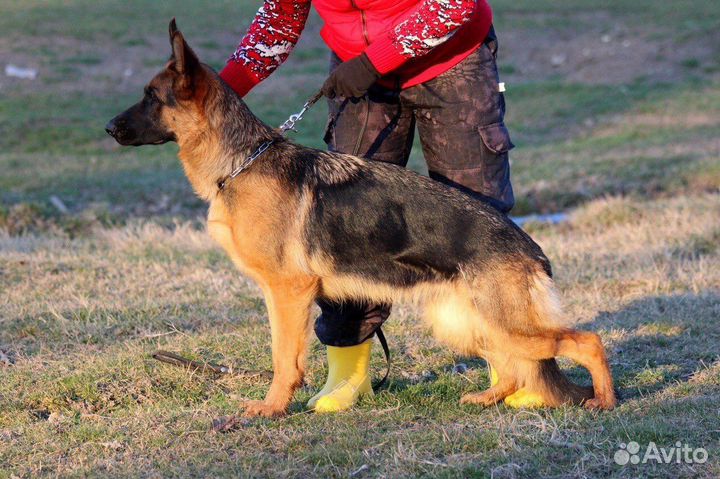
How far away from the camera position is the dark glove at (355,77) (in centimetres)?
446

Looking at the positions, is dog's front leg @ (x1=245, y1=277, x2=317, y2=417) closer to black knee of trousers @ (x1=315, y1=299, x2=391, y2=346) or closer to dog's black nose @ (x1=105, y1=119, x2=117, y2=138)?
black knee of trousers @ (x1=315, y1=299, x2=391, y2=346)

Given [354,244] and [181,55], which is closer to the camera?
[181,55]

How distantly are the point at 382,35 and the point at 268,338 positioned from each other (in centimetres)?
222

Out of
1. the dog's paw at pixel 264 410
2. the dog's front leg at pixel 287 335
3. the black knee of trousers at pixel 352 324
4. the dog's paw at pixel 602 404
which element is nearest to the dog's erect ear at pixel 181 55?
the dog's front leg at pixel 287 335

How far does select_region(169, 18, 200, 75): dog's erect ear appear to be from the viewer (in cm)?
424

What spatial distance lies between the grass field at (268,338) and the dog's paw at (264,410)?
0.06 meters

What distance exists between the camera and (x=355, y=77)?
448 centimetres

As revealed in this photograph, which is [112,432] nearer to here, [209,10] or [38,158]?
[38,158]

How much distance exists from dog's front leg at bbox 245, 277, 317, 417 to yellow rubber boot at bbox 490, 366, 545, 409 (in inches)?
40.3

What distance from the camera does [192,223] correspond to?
11.2 metres

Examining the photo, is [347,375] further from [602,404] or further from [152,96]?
[152,96]
